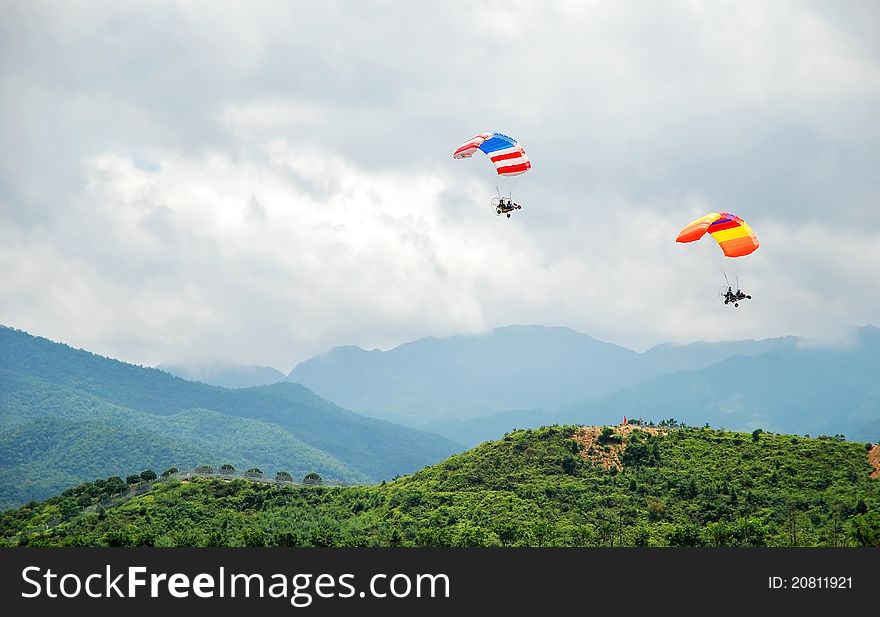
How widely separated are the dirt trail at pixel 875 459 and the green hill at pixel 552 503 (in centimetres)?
31

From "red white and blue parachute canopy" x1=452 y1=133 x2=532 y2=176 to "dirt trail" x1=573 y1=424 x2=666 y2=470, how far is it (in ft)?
127

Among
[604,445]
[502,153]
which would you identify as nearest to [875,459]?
[604,445]

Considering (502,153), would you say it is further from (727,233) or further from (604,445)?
(604,445)

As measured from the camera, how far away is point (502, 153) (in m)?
75.9

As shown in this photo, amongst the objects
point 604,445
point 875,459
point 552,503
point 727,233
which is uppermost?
point 727,233

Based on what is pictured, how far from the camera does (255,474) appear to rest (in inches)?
4478

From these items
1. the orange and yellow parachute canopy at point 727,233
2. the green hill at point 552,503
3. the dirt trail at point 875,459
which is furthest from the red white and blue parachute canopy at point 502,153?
the dirt trail at point 875,459

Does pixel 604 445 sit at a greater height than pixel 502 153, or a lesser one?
lesser

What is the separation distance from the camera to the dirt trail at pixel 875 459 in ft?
296

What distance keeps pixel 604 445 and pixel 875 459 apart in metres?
27.6

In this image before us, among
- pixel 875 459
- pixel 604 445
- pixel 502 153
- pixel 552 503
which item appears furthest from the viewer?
pixel 604 445

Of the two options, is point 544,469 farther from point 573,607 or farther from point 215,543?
point 573,607

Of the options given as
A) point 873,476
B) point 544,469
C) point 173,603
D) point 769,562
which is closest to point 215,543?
point 173,603

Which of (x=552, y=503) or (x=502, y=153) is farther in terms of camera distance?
(x=552, y=503)
